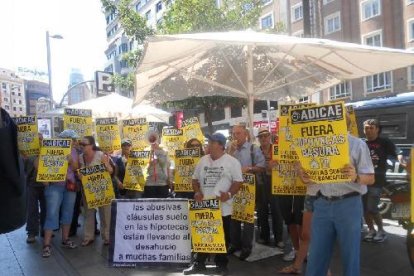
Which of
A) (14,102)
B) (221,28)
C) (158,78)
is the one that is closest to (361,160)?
(158,78)

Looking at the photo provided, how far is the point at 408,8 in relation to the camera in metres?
27.6

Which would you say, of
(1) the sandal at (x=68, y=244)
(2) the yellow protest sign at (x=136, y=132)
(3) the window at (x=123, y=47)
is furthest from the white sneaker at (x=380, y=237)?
(3) the window at (x=123, y=47)

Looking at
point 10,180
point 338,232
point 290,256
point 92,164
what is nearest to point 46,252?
point 92,164

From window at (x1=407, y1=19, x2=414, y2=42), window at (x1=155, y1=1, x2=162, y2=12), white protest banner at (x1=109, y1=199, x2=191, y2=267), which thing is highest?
window at (x1=155, y1=1, x2=162, y2=12)

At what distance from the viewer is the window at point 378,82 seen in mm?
28969

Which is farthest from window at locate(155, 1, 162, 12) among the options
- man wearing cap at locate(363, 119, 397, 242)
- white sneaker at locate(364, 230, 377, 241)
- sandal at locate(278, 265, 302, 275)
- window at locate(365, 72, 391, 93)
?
sandal at locate(278, 265, 302, 275)

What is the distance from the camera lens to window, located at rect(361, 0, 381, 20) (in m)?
29.7

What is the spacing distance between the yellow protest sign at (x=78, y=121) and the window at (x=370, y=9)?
2648cm

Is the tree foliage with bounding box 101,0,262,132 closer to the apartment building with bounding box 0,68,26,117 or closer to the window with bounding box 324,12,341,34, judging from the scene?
the window with bounding box 324,12,341,34

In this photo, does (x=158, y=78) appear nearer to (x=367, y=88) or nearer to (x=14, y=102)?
(x=367, y=88)

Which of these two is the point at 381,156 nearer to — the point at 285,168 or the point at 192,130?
the point at 285,168

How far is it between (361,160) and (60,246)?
5.57m

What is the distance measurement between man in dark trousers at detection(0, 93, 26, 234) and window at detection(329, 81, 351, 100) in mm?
32559

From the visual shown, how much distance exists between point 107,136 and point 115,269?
3192 mm
